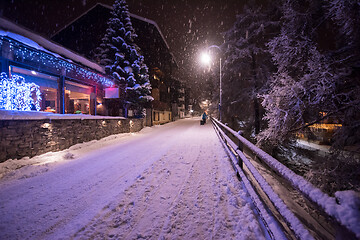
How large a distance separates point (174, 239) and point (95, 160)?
5074 millimetres

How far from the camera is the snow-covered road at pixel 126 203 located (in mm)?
2318

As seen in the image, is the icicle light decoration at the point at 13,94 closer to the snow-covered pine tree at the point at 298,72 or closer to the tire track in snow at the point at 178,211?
the tire track in snow at the point at 178,211

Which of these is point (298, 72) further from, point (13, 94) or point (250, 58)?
point (13, 94)

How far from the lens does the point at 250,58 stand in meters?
14.7

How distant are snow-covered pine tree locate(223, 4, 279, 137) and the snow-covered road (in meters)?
10.9

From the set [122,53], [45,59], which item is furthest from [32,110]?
[122,53]

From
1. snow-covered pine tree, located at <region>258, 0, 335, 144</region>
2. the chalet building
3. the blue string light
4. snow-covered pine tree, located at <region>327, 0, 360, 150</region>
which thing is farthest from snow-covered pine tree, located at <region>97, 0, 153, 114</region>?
snow-covered pine tree, located at <region>327, 0, 360, 150</region>

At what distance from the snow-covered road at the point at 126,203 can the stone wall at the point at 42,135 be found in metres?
0.59

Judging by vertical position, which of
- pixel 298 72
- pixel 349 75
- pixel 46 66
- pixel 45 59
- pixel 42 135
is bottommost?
pixel 42 135

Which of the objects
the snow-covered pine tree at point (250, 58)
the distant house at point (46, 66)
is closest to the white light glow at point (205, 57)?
the snow-covered pine tree at point (250, 58)

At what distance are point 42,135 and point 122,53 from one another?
11744 millimetres

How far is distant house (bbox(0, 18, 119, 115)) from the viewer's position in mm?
7512

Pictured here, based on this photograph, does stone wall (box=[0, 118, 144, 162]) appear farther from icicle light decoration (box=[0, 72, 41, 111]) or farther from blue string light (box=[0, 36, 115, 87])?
blue string light (box=[0, 36, 115, 87])

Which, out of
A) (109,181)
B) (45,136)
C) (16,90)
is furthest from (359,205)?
(16,90)
